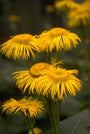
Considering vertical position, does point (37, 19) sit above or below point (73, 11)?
above

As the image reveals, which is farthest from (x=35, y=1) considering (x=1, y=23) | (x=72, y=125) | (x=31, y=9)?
(x=72, y=125)

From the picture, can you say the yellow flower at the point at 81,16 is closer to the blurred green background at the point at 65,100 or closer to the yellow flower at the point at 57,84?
the blurred green background at the point at 65,100

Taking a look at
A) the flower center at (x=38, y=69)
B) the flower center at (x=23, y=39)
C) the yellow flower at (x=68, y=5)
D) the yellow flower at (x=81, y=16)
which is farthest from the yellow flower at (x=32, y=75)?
the yellow flower at (x=68, y=5)

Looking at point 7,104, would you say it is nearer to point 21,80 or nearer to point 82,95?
point 21,80

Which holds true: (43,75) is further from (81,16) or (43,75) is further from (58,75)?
(81,16)

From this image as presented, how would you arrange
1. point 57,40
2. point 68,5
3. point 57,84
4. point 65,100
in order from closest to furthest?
point 57,84, point 57,40, point 65,100, point 68,5

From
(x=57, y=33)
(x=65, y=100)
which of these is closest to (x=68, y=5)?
(x=65, y=100)
